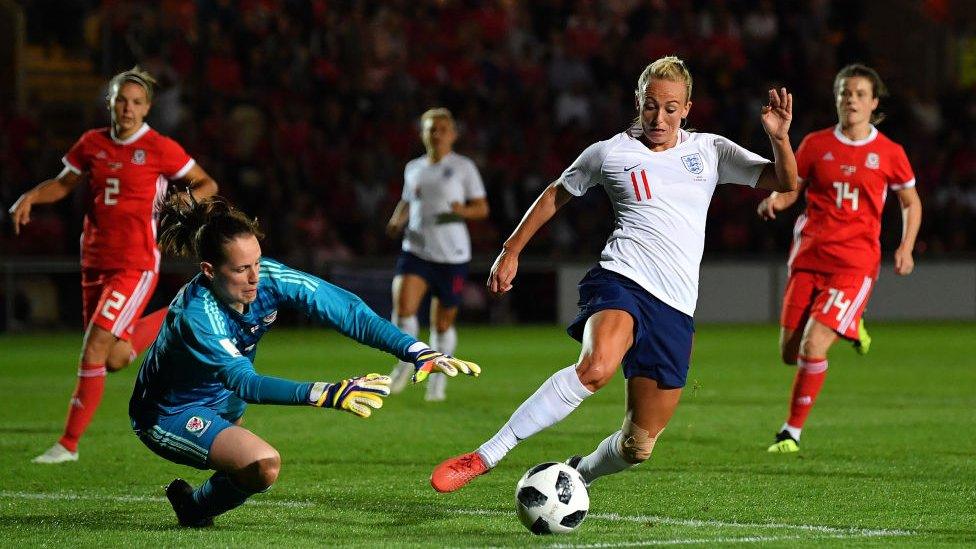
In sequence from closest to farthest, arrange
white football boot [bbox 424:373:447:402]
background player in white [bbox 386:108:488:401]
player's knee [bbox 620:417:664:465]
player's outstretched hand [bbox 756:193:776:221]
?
player's knee [bbox 620:417:664:465], player's outstretched hand [bbox 756:193:776:221], white football boot [bbox 424:373:447:402], background player in white [bbox 386:108:488:401]

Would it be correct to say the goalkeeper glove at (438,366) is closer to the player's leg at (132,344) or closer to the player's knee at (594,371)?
the player's knee at (594,371)

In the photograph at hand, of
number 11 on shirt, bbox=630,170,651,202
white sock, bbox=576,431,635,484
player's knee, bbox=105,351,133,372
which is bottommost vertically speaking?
player's knee, bbox=105,351,133,372

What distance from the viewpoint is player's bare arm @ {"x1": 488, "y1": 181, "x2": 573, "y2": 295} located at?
21.1 ft

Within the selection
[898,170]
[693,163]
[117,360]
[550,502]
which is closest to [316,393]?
[550,502]

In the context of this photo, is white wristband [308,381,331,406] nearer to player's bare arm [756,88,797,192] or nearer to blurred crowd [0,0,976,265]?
player's bare arm [756,88,797,192]

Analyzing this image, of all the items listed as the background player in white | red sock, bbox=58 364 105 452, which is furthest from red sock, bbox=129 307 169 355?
the background player in white

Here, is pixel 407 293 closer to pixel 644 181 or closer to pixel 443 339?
pixel 443 339

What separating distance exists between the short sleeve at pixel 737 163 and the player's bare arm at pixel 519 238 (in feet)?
2.31

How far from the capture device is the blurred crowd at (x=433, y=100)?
1992cm

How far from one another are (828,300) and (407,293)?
4.21 m

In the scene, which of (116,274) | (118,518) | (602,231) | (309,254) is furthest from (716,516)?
A: (602,231)

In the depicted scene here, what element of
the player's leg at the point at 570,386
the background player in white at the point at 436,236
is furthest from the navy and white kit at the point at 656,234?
the background player in white at the point at 436,236

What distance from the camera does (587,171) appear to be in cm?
671

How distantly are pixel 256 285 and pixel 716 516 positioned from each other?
231 cm
